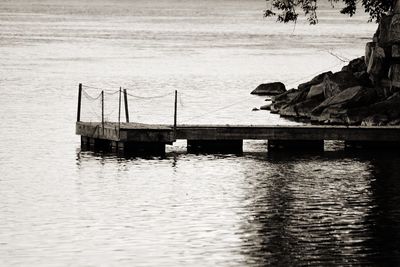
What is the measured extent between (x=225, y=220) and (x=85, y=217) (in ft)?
13.4

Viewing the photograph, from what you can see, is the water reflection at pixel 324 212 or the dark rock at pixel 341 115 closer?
the water reflection at pixel 324 212

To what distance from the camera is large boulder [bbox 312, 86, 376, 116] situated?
63031 millimetres

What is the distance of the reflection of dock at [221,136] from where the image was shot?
5250 cm

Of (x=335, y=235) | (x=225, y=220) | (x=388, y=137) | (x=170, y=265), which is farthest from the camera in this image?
(x=388, y=137)

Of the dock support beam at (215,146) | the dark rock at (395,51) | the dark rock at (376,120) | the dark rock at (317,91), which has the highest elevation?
the dark rock at (395,51)

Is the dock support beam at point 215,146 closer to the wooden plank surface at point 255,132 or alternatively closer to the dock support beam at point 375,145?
the wooden plank surface at point 255,132

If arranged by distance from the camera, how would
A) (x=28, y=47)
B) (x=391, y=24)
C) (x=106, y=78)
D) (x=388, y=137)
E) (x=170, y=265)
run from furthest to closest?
(x=28, y=47), (x=106, y=78), (x=391, y=24), (x=388, y=137), (x=170, y=265)

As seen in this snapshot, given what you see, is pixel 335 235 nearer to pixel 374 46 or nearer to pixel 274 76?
pixel 374 46

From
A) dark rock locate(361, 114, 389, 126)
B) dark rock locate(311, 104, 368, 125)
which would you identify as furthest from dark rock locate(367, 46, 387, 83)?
dark rock locate(361, 114, 389, 126)

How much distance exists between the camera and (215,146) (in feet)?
179

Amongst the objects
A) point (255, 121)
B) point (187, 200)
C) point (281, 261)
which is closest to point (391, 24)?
point (255, 121)

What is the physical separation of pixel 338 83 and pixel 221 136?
13.4 metres

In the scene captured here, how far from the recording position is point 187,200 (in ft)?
143

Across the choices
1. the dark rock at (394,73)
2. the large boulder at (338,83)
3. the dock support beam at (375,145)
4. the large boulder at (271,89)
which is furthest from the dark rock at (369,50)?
the large boulder at (271,89)
